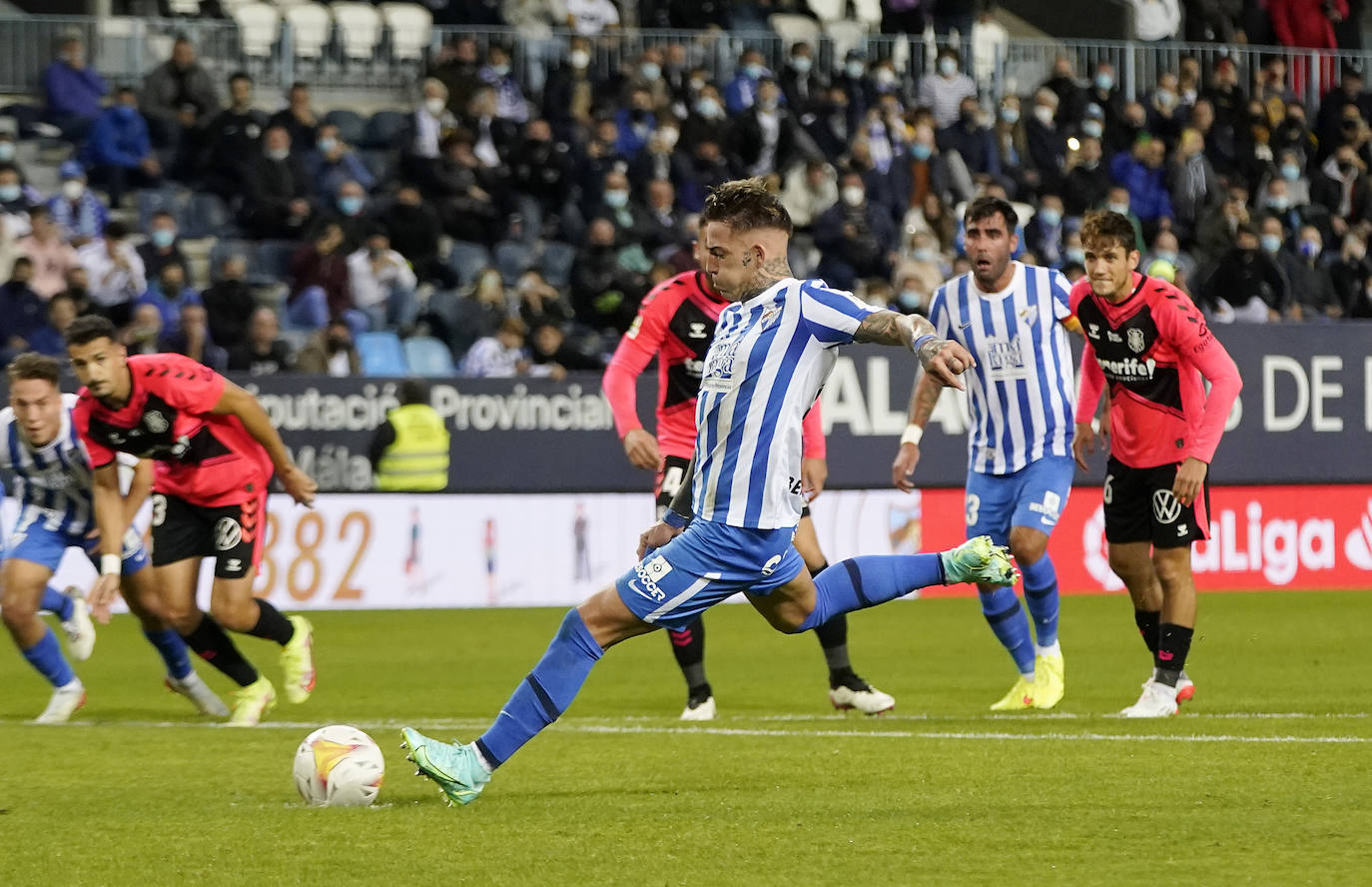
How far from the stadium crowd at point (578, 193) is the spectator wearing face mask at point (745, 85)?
0.08ft

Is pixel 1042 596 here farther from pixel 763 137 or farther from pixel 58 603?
pixel 763 137

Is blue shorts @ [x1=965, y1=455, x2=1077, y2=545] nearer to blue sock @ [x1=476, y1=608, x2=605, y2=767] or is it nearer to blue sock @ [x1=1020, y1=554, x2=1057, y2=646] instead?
blue sock @ [x1=1020, y1=554, x2=1057, y2=646]

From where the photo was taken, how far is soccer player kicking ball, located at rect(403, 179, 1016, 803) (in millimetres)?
6285

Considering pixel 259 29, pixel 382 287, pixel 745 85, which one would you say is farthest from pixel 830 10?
pixel 382 287

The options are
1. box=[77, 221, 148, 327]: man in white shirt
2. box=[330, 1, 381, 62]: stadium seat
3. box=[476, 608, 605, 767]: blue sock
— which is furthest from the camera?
box=[330, 1, 381, 62]: stadium seat

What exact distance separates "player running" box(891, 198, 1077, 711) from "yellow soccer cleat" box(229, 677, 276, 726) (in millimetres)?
Answer: 3148

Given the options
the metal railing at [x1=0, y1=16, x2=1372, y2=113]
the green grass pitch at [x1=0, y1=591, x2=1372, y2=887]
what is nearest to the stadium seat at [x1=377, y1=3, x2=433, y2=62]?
the metal railing at [x1=0, y1=16, x2=1372, y2=113]

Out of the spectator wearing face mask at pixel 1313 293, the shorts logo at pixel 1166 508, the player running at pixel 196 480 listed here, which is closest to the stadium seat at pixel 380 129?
the spectator wearing face mask at pixel 1313 293

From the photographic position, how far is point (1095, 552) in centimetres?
1745

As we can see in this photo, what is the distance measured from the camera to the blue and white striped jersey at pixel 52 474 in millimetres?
10023

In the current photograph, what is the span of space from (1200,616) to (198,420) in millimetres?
8155

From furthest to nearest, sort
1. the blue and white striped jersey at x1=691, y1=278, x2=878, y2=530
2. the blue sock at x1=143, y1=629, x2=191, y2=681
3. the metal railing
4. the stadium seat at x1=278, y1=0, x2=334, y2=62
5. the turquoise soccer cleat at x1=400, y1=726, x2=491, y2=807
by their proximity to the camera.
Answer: the stadium seat at x1=278, y1=0, x2=334, y2=62 → the metal railing → the blue sock at x1=143, y1=629, x2=191, y2=681 → the blue and white striped jersey at x1=691, y1=278, x2=878, y2=530 → the turquoise soccer cleat at x1=400, y1=726, x2=491, y2=807

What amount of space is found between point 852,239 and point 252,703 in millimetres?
11753

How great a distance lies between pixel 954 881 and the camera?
5.05 m
